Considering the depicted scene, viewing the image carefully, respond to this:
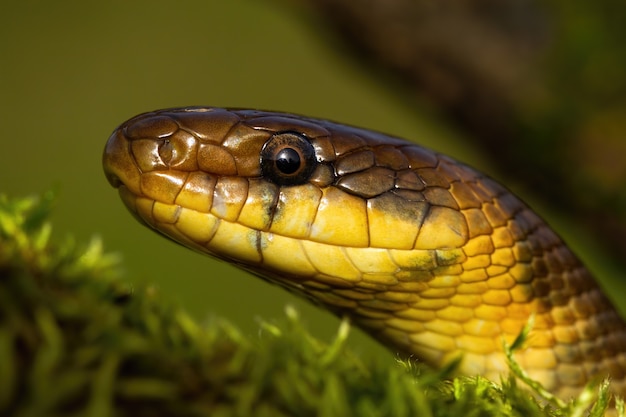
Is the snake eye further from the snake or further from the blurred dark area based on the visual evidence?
the blurred dark area

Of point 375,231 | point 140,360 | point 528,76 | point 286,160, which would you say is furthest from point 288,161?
point 528,76

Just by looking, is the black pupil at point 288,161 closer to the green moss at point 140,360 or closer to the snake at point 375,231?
the snake at point 375,231

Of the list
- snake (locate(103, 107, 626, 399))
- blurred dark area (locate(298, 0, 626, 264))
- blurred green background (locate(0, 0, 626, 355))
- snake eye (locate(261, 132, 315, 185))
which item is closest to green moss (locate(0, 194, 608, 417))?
snake (locate(103, 107, 626, 399))

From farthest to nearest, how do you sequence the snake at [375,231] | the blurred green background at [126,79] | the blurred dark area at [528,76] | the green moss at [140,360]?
the blurred green background at [126,79] < the blurred dark area at [528,76] < the snake at [375,231] < the green moss at [140,360]

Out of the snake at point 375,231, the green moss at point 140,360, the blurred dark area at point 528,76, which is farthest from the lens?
the blurred dark area at point 528,76

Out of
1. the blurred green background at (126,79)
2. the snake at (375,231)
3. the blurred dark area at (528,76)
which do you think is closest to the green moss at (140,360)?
the snake at (375,231)
